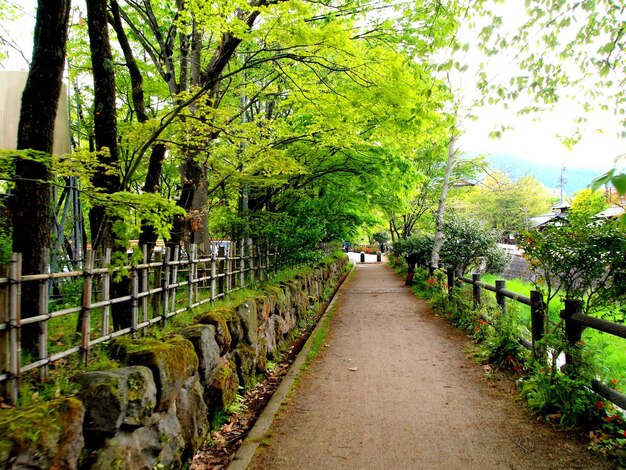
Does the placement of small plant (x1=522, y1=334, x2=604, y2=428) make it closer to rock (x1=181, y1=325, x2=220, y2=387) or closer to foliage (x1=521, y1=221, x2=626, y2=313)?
foliage (x1=521, y1=221, x2=626, y2=313)

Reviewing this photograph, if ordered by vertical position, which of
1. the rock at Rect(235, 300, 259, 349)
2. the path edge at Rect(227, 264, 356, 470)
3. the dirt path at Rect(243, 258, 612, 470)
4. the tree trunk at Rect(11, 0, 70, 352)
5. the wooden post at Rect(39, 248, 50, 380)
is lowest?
the path edge at Rect(227, 264, 356, 470)

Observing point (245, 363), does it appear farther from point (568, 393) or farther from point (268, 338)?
point (568, 393)

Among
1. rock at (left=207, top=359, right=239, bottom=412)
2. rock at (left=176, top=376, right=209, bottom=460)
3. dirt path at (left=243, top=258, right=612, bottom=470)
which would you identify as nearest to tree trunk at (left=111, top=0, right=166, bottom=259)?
rock at (left=207, top=359, right=239, bottom=412)

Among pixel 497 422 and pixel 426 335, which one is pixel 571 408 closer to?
pixel 497 422

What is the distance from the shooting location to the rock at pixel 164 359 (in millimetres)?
3438

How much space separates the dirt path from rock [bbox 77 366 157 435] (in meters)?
1.42

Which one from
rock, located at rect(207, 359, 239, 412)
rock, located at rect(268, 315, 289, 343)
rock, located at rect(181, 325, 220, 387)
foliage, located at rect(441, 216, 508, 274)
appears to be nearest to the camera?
rock, located at rect(181, 325, 220, 387)

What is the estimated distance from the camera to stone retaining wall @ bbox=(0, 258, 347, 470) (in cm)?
227

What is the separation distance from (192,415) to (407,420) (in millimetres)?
2366

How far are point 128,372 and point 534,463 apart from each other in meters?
3.53

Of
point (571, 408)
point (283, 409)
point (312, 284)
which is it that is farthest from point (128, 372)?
point (312, 284)

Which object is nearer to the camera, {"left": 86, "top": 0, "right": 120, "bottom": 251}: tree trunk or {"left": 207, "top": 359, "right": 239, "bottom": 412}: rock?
{"left": 207, "top": 359, "right": 239, "bottom": 412}: rock

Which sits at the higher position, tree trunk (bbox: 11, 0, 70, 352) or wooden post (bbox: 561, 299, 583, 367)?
tree trunk (bbox: 11, 0, 70, 352)

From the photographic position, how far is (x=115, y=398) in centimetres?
274
